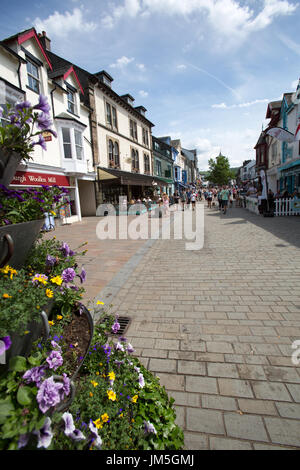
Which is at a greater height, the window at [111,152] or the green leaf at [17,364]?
the window at [111,152]

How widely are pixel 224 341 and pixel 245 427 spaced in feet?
3.58

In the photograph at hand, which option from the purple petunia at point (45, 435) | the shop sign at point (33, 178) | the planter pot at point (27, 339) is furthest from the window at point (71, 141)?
the purple petunia at point (45, 435)

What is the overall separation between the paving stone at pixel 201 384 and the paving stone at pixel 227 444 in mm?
440

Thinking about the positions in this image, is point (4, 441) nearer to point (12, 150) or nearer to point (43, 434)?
point (43, 434)

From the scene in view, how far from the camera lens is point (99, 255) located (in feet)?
23.4

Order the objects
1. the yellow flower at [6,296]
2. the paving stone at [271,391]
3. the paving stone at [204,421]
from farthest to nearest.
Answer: the paving stone at [271,391] → the paving stone at [204,421] → the yellow flower at [6,296]

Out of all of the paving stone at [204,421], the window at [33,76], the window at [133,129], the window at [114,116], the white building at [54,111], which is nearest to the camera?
the paving stone at [204,421]

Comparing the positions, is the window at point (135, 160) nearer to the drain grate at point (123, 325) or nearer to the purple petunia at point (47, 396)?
the drain grate at point (123, 325)

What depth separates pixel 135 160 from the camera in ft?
84.7

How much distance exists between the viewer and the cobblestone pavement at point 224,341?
1.93m

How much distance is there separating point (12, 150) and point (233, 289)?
4.12 metres

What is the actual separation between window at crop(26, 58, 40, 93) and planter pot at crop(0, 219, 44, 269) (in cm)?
1342

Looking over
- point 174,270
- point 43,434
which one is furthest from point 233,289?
point 43,434

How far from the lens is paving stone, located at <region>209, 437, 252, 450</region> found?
1734mm
